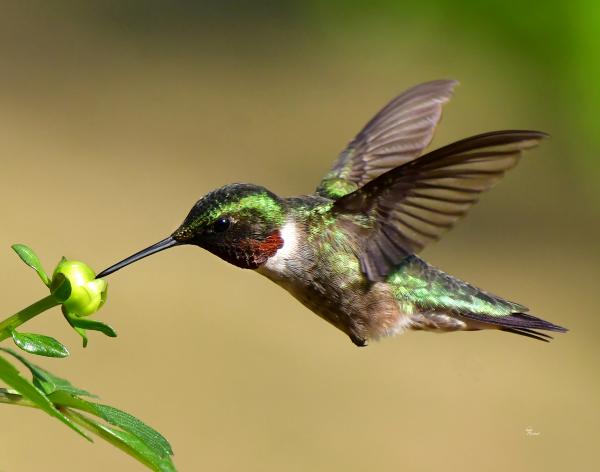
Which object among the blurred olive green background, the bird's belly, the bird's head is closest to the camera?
the bird's head

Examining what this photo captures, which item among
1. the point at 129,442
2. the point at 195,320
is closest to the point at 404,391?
the point at 195,320

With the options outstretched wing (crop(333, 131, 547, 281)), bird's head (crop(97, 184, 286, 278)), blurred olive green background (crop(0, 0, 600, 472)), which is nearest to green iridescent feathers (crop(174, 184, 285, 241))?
bird's head (crop(97, 184, 286, 278))

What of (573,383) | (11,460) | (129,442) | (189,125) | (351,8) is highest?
(351,8)

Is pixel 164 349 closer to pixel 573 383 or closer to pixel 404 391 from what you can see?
pixel 404 391

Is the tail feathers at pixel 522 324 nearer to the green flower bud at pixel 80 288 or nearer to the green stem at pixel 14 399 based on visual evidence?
the green flower bud at pixel 80 288

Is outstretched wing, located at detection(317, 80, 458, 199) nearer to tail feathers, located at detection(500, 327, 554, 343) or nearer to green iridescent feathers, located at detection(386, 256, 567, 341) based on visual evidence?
green iridescent feathers, located at detection(386, 256, 567, 341)

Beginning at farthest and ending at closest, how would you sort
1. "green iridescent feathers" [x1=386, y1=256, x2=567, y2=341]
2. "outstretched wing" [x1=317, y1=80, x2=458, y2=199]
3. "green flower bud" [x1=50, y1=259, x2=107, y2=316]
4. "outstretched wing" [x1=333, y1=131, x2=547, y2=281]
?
"outstretched wing" [x1=317, y1=80, x2=458, y2=199]
"green iridescent feathers" [x1=386, y1=256, x2=567, y2=341]
"outstretched wing" [x1=333, y1=131, x2=547, y2=281]
"green flower bud" [x1=50, y1=259, x2=107, y2=316]
